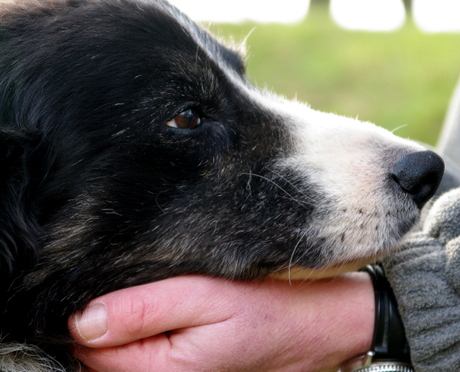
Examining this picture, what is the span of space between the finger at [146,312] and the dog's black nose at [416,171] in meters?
0.97

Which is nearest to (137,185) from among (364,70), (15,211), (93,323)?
(15,211)

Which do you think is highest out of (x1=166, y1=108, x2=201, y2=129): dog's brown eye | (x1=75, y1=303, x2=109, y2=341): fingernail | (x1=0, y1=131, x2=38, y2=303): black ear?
(x1=166, y1=108, x2=201, y2=129): dog's brown eye

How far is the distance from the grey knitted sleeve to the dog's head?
1.06 feet

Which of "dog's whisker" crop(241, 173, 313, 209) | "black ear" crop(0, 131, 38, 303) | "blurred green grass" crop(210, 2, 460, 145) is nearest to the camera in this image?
"black ear" crop(0, 131, 38, 303)

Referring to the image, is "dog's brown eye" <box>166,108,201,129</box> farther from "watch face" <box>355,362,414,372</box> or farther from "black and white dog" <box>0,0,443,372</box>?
"watch face" <box>355,362,414,372</box>

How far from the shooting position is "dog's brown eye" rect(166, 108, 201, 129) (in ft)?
9.16

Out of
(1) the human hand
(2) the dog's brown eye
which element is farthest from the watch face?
(2) the dog's brown eye

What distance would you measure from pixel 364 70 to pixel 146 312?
323 inches

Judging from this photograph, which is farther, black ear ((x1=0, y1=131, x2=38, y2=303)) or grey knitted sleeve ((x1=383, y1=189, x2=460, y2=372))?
grey knitted sleeve ((x1=383, y1=189, x2=460, y2=372))

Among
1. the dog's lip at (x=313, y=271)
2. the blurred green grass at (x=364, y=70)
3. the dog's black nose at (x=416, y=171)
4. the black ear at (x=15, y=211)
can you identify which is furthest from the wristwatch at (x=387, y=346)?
the blurred green grass at (x=364, y=70)

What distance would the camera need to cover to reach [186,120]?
111 inches

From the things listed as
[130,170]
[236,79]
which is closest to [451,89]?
[236,79]

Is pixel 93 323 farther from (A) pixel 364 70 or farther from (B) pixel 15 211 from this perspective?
(A) pixel 364 70

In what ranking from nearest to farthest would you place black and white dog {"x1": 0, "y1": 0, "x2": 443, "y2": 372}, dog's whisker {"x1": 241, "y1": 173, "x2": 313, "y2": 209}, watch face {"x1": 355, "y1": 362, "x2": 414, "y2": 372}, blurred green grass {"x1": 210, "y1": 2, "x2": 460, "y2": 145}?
black and white dog {"x1": 0, "y1": 0, "x2": 443, "y2": 372} < dog's whisker {"x1": 241, "y1": 173, "x2": 313, "y2": 209} < watch face {"x1": 355, "y1": 362, "x2": 414, "y2": 372} < blurred green grass {"x1": 210, "y1": 2, "x2": 460, "y2": 145}
